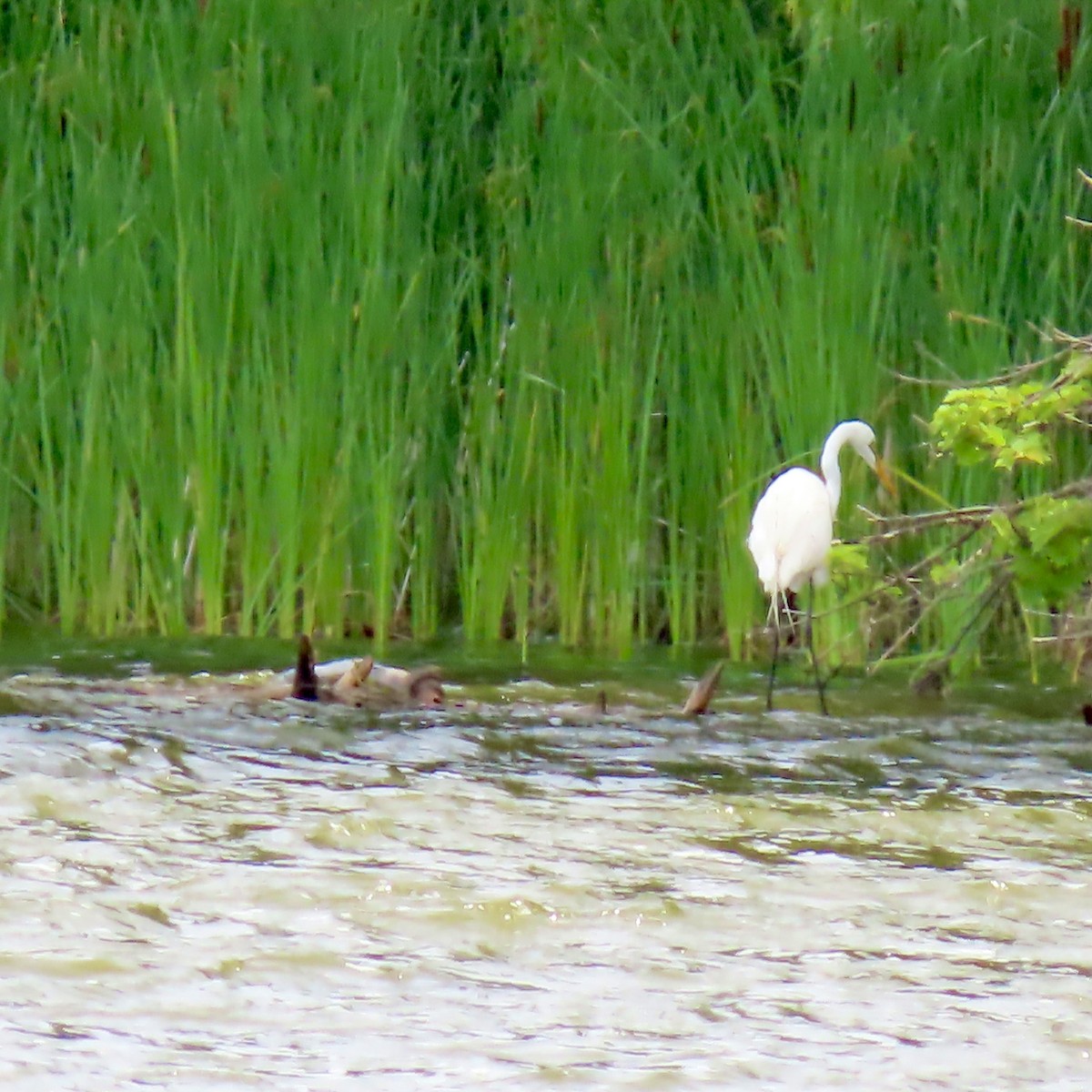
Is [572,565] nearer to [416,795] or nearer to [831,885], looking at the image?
[416,795]

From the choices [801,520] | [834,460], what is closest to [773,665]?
[801,520]

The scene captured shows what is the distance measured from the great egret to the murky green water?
55 cm

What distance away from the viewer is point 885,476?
18.2ft

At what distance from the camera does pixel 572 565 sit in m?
5.86

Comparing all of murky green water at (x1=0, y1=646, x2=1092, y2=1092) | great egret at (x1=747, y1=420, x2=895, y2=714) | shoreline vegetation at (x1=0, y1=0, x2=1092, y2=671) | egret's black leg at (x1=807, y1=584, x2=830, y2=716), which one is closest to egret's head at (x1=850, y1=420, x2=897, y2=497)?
great egret at (x1=747, y1=420, x2=895, y2=714)

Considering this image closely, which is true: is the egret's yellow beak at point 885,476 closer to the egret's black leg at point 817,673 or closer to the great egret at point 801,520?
the great egret at point 801,520

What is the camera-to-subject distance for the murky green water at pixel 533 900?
244 cm

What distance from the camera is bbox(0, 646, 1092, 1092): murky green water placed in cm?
244

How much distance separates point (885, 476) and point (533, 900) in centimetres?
274

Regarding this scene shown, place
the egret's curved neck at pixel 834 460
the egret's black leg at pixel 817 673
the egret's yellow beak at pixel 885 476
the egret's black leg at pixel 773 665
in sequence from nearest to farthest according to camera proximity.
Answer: the egret's black leg at pixel 817 673 → the egret's black leg at pixel 773 665 → the egret's curved neck at pixel 834 460 → the egret's yellow beak at pixel 885 476

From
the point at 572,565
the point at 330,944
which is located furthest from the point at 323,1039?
the point at 572,565

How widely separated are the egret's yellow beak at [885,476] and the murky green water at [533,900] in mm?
915

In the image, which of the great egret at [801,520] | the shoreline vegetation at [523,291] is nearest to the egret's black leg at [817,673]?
the great egret at [801,520]

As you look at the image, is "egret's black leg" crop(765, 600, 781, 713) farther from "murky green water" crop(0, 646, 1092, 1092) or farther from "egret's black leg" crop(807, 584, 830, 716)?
"murky green water" crop(0, 646, 1092, 1092)
